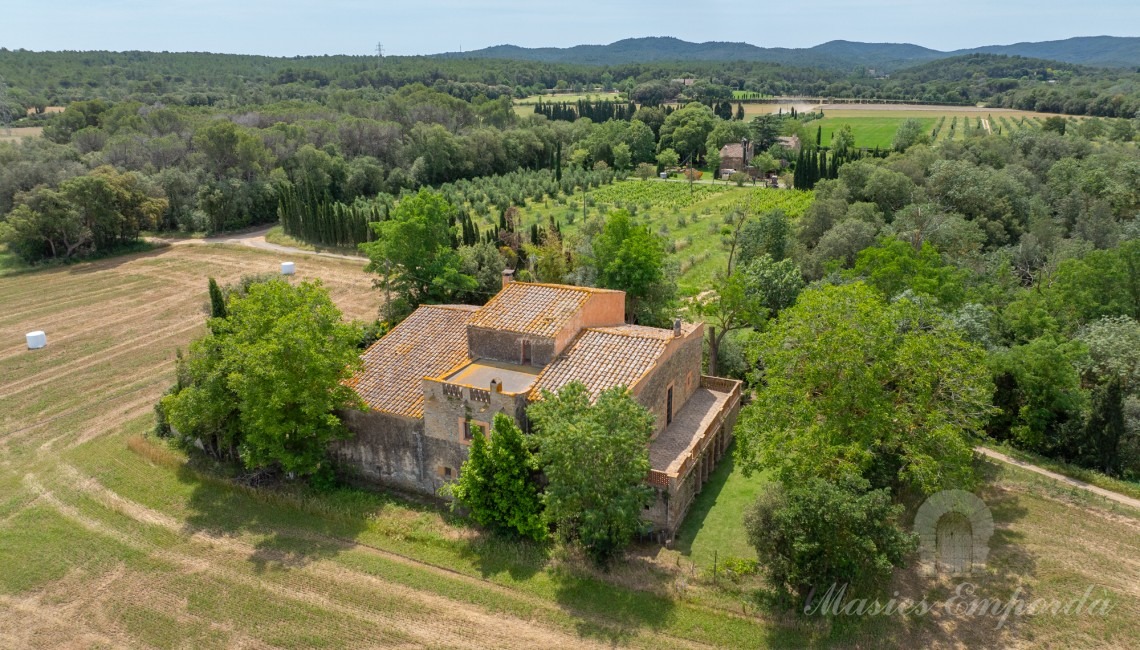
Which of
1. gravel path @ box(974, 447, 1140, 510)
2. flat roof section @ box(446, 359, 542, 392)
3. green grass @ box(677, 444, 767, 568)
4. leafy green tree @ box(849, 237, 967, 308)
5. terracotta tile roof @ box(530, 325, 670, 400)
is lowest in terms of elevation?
Answer: gravel path @ box(974, 447, 1140, 510)

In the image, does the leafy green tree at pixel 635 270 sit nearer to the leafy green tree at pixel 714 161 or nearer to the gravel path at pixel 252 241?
the gravel path at pixel 252 241

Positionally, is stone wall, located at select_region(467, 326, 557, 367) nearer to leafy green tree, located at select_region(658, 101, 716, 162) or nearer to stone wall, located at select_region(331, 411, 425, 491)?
stone wall, located at select_region(331, 411, 425, 491)

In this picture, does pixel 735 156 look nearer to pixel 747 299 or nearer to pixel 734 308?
pixel 747 299

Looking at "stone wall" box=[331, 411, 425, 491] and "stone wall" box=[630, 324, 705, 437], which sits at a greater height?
"stone wall" box=[630, 324, 705, 437]

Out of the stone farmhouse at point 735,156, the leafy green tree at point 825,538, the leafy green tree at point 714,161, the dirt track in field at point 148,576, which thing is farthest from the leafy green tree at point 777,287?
the leafy green tree at point 714,161

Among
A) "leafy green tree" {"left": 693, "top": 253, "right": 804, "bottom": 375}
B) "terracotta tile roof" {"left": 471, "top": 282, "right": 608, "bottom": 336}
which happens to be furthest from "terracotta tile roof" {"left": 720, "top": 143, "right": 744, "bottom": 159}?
"terracotta tile roof" {"left": 471, "top": 282, "right": 608, "bottom": 336}

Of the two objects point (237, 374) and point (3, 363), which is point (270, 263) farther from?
point (237, 374)

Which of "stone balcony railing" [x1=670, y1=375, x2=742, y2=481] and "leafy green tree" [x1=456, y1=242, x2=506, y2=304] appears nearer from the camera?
"stone balcony railing" [x1=670, y1=375, x2=742, y2=481]
